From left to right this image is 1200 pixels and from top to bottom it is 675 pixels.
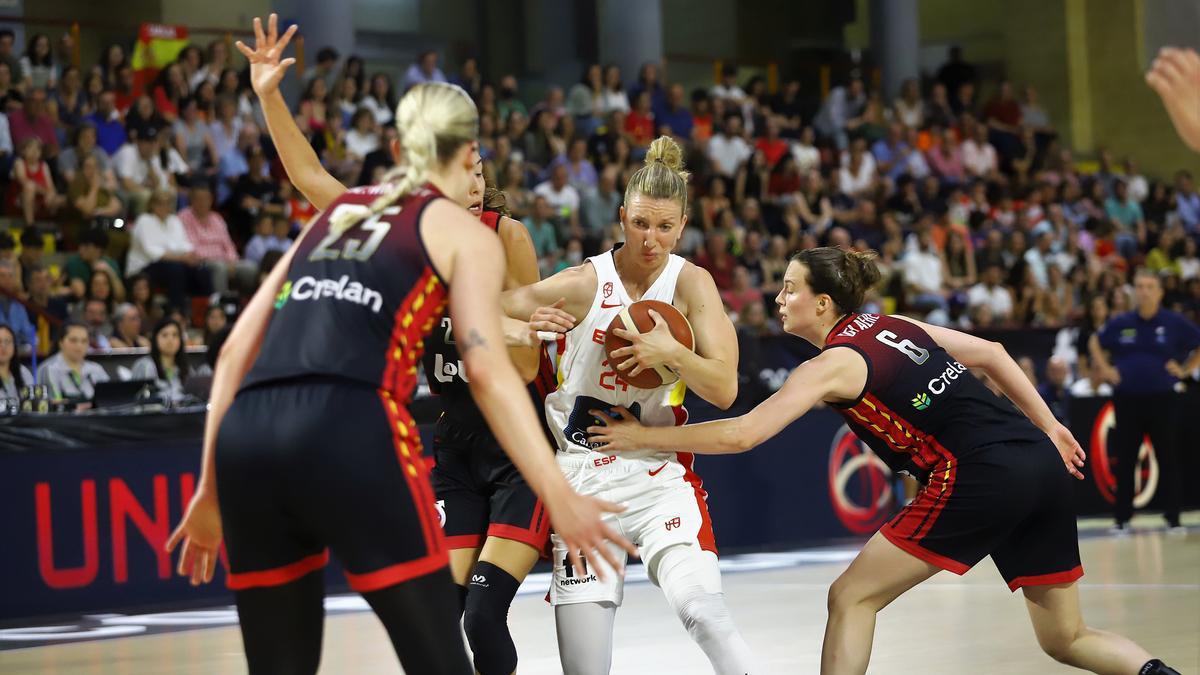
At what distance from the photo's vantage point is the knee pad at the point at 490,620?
498 cm

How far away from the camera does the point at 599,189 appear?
1694 cm

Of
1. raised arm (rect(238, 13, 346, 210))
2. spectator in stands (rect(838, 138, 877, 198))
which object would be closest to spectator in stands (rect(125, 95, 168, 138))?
spectator in stands (rect(838, 138, 877, 198))

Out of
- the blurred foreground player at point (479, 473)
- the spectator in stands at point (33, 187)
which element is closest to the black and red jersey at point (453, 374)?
the blurred foreground player at point (479, 473)

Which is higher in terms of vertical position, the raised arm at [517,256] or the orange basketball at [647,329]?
the raised arm at [517,256]

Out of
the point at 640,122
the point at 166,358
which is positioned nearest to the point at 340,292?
the point at 166,358

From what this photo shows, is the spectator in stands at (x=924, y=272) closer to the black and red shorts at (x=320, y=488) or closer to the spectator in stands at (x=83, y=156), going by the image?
the spectator in stands at (x=83, y=156)

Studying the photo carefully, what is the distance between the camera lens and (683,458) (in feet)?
16.7

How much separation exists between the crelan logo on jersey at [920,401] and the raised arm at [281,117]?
1.95 m

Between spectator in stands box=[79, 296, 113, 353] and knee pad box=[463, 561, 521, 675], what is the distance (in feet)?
25.4

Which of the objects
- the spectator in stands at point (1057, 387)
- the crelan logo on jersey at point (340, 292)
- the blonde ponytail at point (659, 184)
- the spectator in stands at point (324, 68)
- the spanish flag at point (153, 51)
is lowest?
the spectator in stands at point (1057, 387)

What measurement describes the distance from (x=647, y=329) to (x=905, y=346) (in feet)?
3.11

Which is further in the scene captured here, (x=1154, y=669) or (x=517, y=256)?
(x=517, y=256)

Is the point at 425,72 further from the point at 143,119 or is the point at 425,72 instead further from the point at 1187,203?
the point at 1187,203

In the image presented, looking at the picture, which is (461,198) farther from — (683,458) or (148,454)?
(148,454)
